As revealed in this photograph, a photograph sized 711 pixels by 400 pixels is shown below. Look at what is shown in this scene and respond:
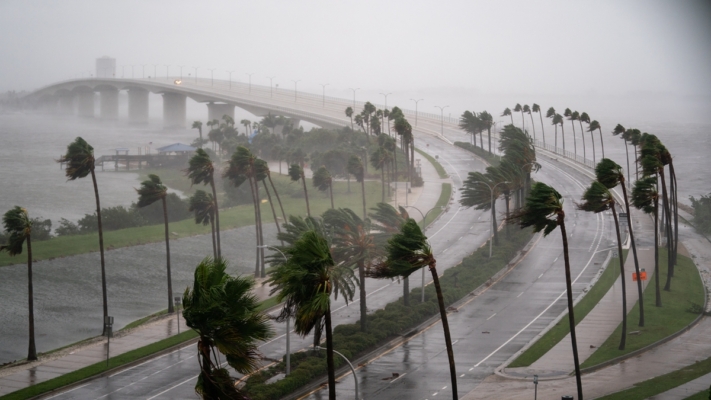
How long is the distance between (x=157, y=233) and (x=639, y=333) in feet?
208

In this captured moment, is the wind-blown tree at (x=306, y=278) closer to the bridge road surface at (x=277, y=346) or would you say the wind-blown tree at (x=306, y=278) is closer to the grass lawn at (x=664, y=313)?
the bridge road surface at (x=277, y=346)

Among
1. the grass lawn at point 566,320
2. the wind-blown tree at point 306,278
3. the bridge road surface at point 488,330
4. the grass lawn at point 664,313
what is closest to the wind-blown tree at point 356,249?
the bridge road surface at point 488,330

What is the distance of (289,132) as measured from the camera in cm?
17875

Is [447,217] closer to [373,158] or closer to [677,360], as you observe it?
[373,158]

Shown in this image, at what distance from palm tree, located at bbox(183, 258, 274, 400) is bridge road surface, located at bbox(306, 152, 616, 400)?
21.3m

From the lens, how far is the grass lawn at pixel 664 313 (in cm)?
5122

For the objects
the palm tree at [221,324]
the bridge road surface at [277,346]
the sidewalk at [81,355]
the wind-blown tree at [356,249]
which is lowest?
the sidewalk at [81,355]

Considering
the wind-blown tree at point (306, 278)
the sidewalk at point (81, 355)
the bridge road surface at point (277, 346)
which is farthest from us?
the sidewalk at point (81, 355)

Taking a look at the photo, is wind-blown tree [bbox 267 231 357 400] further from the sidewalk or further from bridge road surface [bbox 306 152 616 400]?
the sidewalk

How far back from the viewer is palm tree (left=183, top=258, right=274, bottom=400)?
2088 cm

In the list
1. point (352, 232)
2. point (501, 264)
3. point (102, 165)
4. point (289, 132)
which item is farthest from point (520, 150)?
point (102, 165)

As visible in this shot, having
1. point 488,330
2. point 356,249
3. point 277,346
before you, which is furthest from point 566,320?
point 277,346

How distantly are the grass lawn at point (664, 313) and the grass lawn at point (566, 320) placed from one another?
305cm

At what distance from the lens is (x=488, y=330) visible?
56.1m
